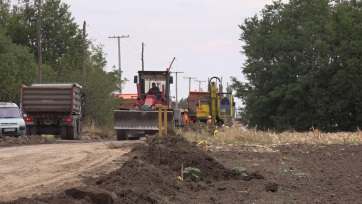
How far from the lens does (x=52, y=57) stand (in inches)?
2960

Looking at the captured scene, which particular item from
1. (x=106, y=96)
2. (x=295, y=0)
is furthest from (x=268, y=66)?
(x=106, y=96)

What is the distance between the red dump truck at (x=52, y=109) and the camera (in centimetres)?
3359

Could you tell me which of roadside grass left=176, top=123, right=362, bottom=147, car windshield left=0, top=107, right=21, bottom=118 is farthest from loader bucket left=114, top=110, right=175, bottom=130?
car windshield left=0, top=107, right=21, bottom=118

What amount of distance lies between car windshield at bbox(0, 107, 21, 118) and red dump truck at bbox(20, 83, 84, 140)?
A: 0.35 meters

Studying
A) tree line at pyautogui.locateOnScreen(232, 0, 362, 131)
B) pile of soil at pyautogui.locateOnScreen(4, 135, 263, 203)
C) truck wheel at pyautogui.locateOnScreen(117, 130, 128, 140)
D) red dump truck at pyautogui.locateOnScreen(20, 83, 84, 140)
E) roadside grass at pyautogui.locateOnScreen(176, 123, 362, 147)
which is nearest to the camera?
pile of soil at pyautogui.locateOnScreen(4, 135, 263, 203)

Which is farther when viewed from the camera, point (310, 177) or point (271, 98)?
point (271, 98)

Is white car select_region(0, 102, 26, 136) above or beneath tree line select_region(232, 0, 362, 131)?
beneath

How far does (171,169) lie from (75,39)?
63.1 meters

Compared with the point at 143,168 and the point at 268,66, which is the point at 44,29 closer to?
the point at 268,66

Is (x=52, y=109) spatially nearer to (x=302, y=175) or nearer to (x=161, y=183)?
(x=302, y=175)

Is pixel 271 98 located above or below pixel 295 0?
below

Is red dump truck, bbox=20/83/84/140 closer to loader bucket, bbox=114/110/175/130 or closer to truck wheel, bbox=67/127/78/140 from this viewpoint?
truck wheel, bbox=67/127/78/140

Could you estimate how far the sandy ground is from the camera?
11156 millimetres

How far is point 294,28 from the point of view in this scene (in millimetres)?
61219
